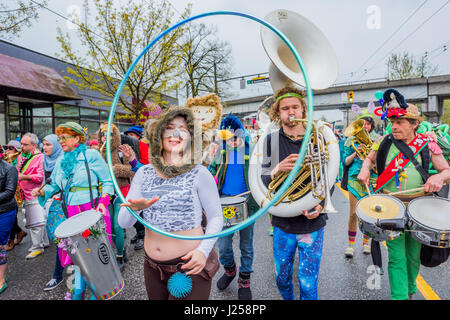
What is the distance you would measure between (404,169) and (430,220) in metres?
0.51

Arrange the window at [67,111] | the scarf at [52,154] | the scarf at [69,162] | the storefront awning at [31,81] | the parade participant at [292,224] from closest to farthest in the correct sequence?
the parade participant at [292,224], the scarf at [69,162], the scarf at [52,154], the storefront awning at [31,81], the window at [67,111]

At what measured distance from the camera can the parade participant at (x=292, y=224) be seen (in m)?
2.05

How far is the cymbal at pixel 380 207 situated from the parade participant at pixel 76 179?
2.52 meters

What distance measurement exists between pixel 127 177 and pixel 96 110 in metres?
14.4

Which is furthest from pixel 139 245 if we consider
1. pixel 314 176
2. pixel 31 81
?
pixel 31 81

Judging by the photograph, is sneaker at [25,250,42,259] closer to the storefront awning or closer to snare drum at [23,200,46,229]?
snare drum at [23,200,46,229]

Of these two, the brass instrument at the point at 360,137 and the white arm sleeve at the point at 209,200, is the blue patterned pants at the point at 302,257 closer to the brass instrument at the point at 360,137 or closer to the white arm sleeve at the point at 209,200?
the white arm sleeve at the point at 209,200

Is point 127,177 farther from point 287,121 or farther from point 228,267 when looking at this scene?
point 287,121

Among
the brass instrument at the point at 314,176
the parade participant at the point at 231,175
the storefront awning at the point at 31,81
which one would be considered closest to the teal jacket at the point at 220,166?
the parade participant at the point at 231,175

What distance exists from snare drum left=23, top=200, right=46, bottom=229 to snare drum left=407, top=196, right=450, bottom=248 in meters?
4.84

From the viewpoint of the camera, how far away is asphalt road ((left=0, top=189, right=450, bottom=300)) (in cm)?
281

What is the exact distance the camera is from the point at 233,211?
8.29 ft

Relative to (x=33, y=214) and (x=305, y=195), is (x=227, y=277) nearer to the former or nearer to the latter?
(x=305, y=195)
